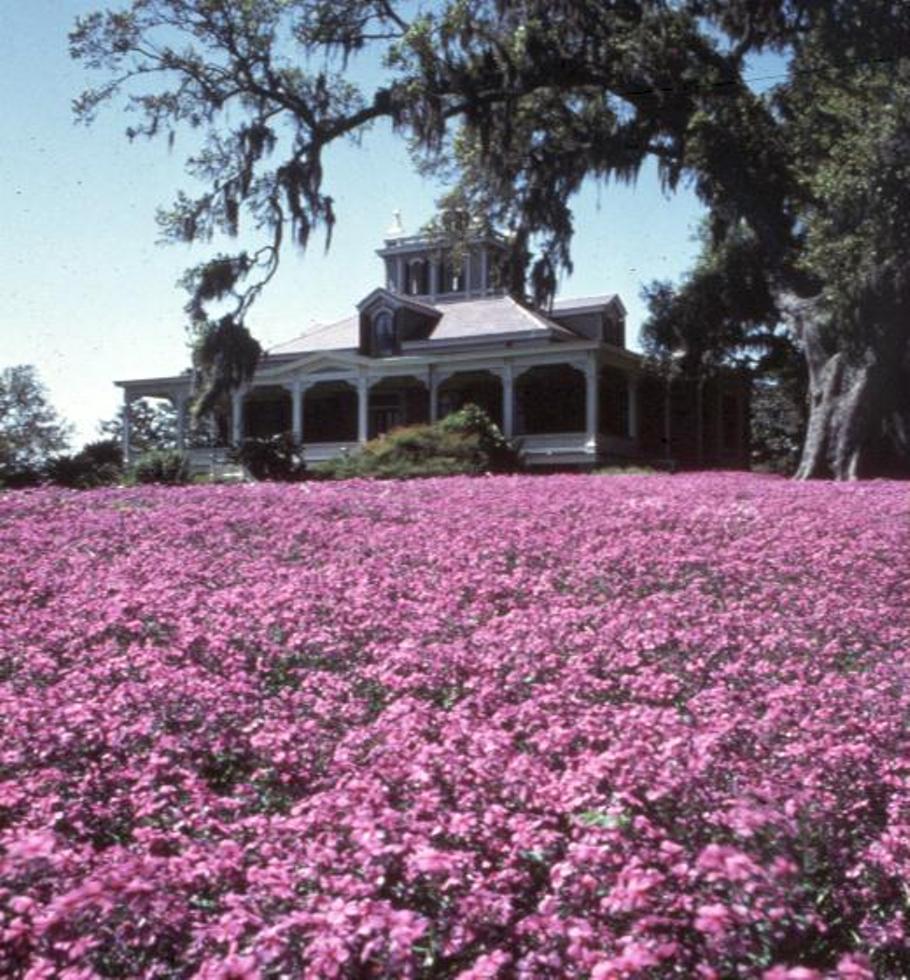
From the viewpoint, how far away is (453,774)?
12.3 feet

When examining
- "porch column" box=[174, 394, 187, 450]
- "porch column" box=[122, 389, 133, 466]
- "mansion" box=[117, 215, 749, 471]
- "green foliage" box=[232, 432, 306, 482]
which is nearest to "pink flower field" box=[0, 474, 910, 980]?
"green foliage" box=[232, 432, 306, 482]

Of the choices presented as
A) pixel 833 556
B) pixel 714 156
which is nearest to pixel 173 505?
pixel 833 556

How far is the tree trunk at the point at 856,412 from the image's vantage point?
25.7 meters

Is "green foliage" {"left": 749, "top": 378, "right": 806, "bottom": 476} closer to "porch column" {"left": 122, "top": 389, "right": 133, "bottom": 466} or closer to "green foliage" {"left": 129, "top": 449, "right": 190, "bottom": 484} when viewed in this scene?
"porch column" {"left": 122, "top": 389, "right": 133, "bottom": 466}

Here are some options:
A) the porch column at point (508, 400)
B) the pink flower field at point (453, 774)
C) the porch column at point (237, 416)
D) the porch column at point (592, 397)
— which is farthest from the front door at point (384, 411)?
the pink flower field at point (453, 774)

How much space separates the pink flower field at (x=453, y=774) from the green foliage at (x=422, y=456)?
16.9m

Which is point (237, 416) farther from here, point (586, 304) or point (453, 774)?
point (453, 774)

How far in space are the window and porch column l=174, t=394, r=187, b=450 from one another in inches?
276

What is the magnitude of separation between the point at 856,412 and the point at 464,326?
18248 mm

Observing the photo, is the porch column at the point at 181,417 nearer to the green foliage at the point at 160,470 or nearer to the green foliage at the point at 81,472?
the green foliage at the point at 81,472

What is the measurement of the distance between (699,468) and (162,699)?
3735 cm

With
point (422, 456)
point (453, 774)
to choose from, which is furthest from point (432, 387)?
point (453, 774)

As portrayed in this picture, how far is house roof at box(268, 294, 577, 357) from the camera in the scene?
1577 inches

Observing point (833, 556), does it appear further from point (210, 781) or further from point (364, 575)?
point (210, 781)
